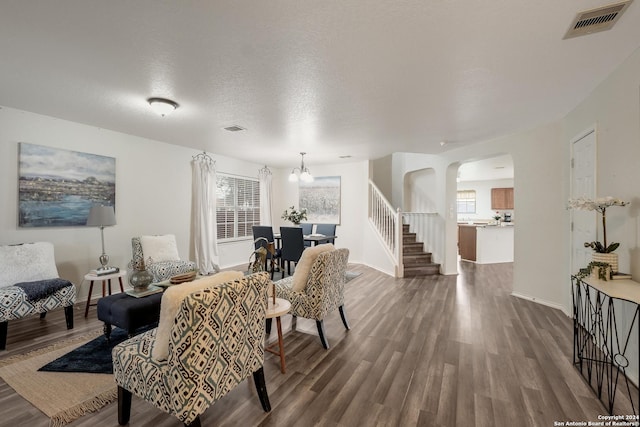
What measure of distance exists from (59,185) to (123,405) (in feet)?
11.7

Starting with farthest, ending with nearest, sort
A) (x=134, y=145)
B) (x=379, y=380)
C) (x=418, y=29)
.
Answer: (x=134, y=145), (x=379, y=380), (x=418, y=29)

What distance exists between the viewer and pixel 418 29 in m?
A: 1.90

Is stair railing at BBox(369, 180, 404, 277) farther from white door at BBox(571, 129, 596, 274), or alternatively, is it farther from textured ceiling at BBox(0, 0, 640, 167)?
white door at BBox(571, 129, 596, 274)

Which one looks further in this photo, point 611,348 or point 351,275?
point 351,275

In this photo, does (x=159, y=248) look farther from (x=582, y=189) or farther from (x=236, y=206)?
(x=582, y=189)

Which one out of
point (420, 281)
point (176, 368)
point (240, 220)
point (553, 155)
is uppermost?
point (553, 155)

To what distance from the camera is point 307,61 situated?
2320mm

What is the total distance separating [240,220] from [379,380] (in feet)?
18.2

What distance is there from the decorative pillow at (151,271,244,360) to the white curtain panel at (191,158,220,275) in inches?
174

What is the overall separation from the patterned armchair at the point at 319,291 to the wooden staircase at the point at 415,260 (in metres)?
3.32

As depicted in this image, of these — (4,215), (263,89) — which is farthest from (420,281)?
(4,215)

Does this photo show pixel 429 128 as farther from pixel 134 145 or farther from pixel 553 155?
pixel 134 145

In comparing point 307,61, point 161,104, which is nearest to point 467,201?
point 307,61

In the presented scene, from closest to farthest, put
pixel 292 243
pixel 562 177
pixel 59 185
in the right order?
pixel 562 177 → pixel 59 185 → pixel 292 243
